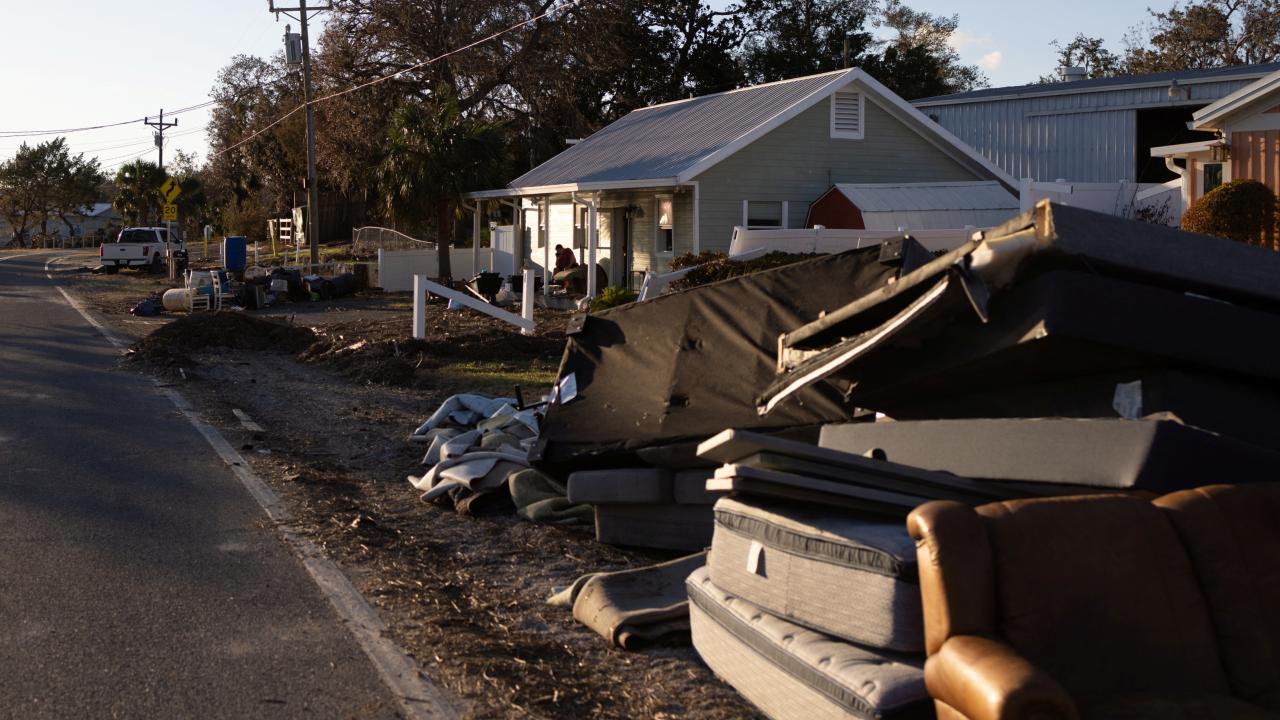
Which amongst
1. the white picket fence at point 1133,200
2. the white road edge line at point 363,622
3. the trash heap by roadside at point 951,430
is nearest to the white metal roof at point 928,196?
the white picket fence at point 1133,200

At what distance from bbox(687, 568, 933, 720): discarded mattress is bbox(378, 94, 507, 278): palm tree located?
28972mm

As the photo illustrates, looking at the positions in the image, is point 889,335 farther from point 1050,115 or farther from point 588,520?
point 1050,115

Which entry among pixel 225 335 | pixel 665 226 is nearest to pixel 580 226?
pixel 665 226

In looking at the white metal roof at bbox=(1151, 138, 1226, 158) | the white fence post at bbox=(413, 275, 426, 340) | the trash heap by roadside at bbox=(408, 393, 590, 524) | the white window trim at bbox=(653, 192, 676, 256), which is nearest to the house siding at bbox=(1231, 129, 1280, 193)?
the white metal roof at bbox=(1151, 138, 1226, 158)

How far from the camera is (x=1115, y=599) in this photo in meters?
3.83

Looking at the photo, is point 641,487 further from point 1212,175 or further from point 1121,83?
point 1121,83

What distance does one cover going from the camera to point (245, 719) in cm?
460

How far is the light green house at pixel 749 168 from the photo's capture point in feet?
82.3

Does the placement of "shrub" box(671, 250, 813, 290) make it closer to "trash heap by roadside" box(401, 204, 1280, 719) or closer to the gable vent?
the gable vent

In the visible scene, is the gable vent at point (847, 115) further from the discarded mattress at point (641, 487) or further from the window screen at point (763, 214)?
the discarded mattress at point (641, 487)

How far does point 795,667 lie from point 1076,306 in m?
1.76

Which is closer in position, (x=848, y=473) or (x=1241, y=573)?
(x=1241, y=573)

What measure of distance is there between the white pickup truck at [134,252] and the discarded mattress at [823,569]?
48.1 meters

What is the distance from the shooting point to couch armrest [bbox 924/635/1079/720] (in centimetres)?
318
